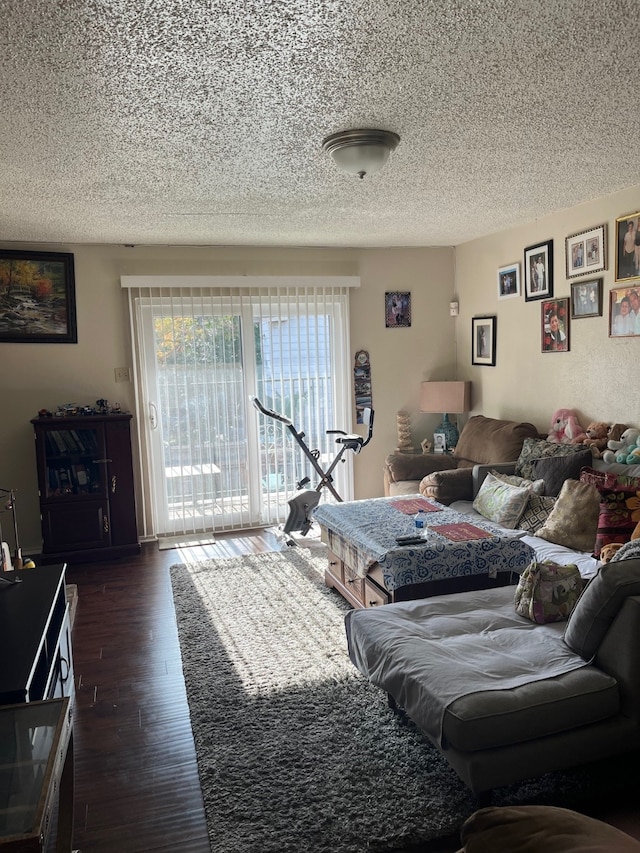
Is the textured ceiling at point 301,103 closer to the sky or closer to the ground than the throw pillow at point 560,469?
closer to the sky

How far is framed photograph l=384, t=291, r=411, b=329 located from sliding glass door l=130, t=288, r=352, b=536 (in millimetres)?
455

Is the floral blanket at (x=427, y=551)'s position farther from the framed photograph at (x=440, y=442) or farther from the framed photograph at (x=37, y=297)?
the framed photograph at (x=37, y=297)

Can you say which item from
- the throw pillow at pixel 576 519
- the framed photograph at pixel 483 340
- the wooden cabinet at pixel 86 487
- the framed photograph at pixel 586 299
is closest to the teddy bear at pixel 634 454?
the throw pillow at pixel 576 519

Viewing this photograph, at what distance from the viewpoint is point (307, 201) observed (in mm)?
4070

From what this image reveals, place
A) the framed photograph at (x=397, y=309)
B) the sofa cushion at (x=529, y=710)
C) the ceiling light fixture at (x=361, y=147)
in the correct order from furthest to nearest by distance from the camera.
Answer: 1. the framed photograph at (x=397, y=309)
2. the ceiling light fixture at (x=361, y=147)
3. the sofa cushion at (x=529, y=710)

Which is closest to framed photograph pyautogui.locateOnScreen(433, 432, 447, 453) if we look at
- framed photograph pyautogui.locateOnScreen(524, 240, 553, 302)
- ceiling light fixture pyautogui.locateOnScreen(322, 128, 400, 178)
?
framed photograph pyautogui.locateOnScreen(524, 240, 553, 302)

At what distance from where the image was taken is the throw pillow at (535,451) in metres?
4.33

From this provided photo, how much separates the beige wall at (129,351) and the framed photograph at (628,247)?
2253mm

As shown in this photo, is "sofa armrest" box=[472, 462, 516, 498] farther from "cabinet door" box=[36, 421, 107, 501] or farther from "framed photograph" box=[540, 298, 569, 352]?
"cabinet door" box=[36, 421, 107, 501]

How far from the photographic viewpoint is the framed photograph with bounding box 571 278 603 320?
4.40 metres

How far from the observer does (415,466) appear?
17.8 ft

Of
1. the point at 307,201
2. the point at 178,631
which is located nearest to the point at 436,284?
the point at 307,201

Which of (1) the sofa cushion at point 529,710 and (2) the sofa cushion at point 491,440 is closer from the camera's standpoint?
(1) the sofa cushion at point 529,710

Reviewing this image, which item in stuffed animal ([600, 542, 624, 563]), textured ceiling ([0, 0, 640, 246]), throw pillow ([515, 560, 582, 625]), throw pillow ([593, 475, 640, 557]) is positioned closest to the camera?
textured ceiling ([0, 0, 640, 246])
